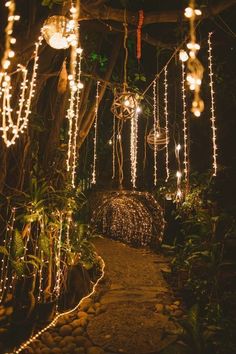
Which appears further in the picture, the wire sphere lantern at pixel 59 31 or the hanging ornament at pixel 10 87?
the wire sphere lantern at pixel 59 31

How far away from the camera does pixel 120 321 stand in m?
4.19

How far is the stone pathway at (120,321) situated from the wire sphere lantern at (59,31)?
3163 millimetres

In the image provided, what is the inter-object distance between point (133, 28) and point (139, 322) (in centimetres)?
376

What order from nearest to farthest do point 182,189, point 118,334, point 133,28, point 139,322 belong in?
point 118,334 < point 139,322 < point 133,28 < point 182,189

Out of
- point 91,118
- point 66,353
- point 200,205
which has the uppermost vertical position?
point 91,118

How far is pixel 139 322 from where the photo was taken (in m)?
4.16

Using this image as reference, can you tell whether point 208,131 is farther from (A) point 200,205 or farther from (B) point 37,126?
(B) point 37,126

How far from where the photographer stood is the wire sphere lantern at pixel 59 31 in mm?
3377

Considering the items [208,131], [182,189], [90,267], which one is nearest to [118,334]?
[90,267]

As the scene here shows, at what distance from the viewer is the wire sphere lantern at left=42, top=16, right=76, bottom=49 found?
133 inches

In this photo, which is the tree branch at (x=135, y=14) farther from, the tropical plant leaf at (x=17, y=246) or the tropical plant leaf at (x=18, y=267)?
the tropical plant leaf at (x=18, y=267)

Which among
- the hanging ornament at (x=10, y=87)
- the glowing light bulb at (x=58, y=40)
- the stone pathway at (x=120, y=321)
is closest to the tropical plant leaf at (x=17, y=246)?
the stone pathway at (x=120, y=321)

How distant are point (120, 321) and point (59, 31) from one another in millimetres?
3394

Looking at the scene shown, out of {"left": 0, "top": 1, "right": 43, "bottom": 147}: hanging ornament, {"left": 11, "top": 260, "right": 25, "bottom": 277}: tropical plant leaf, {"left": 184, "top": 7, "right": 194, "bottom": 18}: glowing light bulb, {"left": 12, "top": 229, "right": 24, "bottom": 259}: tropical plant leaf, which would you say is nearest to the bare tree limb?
{"left": 0, "top": 1, "right": 43, "bottom": 147}: hanging ornament
